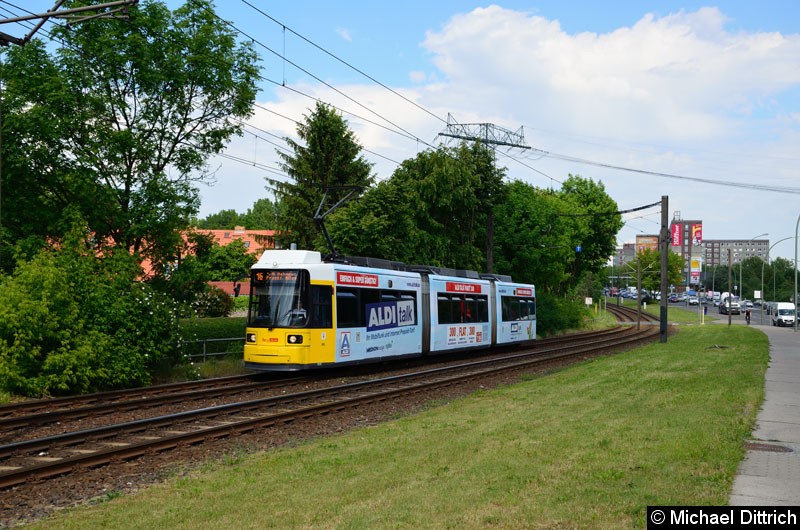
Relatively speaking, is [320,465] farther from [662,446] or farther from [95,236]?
[95,236]

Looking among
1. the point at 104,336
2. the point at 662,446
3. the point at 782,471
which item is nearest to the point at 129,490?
the point at 662,446

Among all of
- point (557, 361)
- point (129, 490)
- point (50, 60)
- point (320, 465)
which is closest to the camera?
point (129, 490)

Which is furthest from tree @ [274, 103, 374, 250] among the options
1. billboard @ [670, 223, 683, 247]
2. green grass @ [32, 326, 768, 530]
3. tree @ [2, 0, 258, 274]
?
billboard @ [670, 223, 683, 247]

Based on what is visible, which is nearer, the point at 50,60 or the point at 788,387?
the point at 788,387

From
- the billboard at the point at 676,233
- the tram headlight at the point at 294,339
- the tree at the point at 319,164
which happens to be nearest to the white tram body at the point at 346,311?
the tram headlight at the point at 294,339

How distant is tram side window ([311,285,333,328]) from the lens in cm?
2108

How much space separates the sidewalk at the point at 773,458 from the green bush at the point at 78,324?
13723 mm

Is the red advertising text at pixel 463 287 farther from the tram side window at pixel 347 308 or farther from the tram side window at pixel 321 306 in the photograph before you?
the tram side window at pixel 321 306

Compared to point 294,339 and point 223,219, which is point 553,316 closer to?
point 294,339

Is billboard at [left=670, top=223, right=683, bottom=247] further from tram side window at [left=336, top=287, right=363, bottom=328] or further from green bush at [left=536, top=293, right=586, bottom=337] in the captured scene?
tram side window at [left=336, top=287, right=363, bottom=328]

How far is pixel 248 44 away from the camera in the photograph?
77.4 ft

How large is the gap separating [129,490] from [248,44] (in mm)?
16905

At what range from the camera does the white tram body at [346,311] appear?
68.7 ft

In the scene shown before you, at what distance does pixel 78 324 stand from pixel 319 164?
33036 mm
